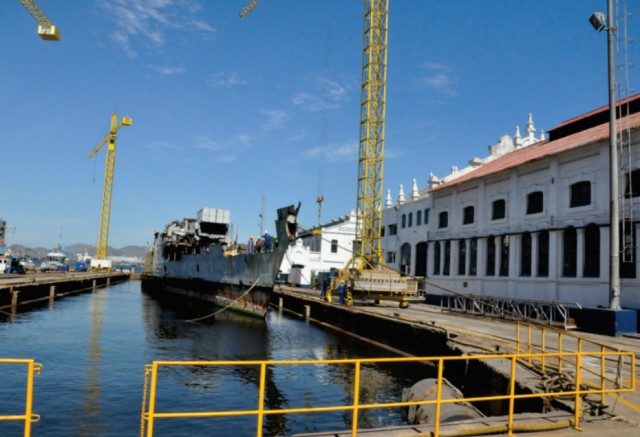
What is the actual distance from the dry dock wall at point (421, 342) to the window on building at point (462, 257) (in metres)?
10.6

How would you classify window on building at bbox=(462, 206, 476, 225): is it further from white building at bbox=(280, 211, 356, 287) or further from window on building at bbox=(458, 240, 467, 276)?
white building at bbox=(280, 211, 356, 287)

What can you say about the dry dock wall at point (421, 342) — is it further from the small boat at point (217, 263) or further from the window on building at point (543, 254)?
the window on building at point (543, 254)

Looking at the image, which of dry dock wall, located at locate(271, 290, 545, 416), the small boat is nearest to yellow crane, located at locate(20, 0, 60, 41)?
the small boat

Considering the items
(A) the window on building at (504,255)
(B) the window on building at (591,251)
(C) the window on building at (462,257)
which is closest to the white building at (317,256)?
(C) the window on building at (462,257)

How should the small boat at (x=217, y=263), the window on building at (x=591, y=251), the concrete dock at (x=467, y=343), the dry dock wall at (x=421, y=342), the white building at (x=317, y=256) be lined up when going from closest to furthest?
the concrete dock at (x=467, y=343) → the dry dock wall at (x=421, y=342) → the window on building at (x=591, y=251) → the small boat at (x=217, y=263) → the white building at (x=317, y=256)

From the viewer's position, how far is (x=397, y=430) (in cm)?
801

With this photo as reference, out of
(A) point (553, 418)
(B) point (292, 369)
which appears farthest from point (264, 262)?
(A) point (553, 418)

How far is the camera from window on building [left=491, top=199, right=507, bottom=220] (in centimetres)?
3363

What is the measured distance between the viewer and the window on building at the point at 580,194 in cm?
2684

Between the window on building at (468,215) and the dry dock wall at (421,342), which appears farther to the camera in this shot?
the window on building at (468,215)

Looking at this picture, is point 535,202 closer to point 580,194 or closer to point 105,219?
point 580,194

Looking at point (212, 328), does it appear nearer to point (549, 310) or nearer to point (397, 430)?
point (549, 310)

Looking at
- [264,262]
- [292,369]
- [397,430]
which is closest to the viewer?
[397,430]

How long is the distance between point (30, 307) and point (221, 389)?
1232 inches
